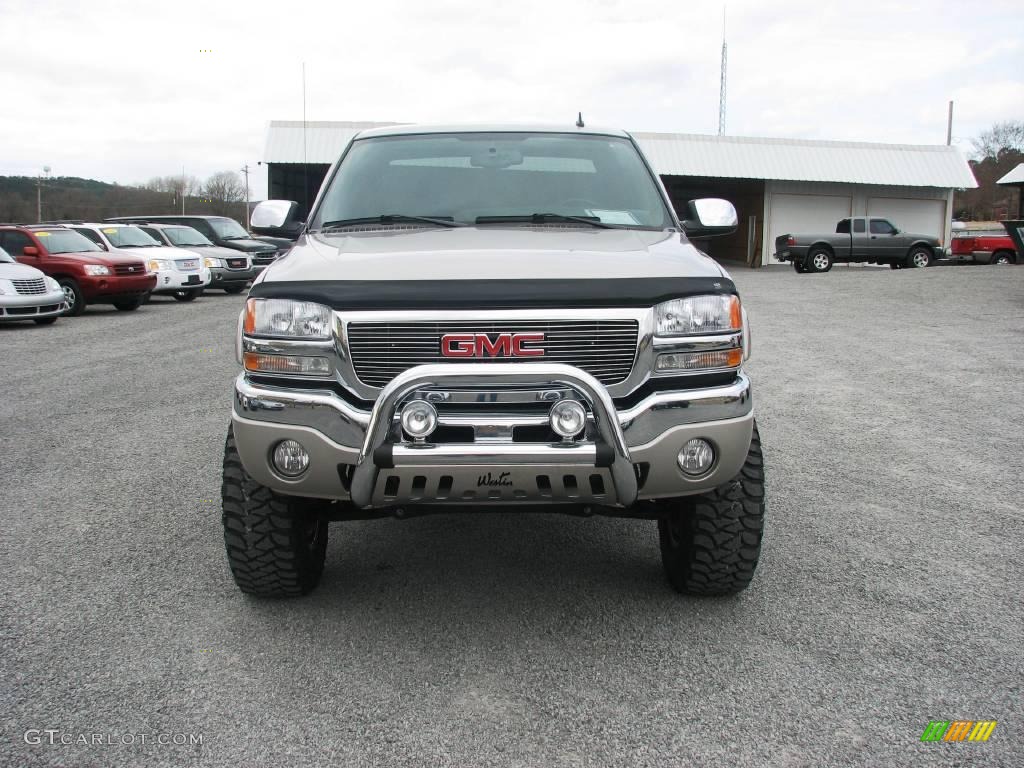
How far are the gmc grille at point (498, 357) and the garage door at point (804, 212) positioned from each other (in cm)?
3768

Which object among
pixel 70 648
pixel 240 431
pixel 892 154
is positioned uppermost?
pixel 892 154

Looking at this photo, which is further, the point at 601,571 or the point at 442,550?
the point at 442,550

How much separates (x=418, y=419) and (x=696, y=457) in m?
Answer: 0.92

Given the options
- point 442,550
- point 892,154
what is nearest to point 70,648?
point 442,550

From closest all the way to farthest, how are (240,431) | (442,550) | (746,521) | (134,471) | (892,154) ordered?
(240,431) → (746,521) → (442,550) → (134,471) → (892,154)

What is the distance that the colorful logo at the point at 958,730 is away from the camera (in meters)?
2.62

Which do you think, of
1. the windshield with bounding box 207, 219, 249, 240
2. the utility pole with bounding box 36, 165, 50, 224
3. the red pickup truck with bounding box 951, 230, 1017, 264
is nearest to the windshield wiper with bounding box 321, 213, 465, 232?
the windshield with bounding box 207, 219, 249, 240

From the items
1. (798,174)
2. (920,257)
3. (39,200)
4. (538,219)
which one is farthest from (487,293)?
(39,200)

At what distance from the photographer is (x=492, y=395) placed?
9.38ft

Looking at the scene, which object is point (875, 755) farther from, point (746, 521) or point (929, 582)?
point (929, 582)

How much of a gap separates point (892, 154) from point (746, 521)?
39464 mm

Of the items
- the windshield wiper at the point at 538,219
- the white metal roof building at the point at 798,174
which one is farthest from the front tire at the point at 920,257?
the windshield wiper at the point at 538,219

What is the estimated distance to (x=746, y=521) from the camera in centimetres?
336

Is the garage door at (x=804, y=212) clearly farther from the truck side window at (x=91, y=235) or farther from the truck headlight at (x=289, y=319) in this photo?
the truck headlight at (x=289, y=319)
